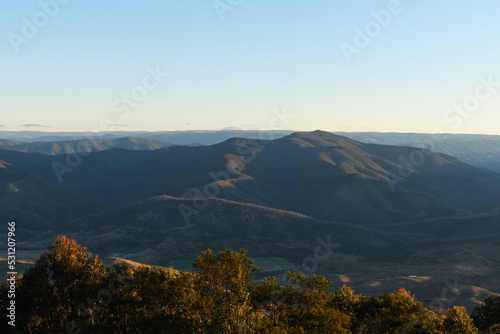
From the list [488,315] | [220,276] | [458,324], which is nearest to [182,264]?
[488,315]

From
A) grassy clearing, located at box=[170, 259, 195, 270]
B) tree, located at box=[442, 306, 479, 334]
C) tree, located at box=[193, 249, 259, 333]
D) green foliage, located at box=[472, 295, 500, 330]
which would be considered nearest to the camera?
tree, located at box=[193, 249, 259, 333]

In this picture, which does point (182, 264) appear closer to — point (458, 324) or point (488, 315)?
point (488, 315)

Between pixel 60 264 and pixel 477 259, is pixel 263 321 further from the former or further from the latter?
pixel 477 259

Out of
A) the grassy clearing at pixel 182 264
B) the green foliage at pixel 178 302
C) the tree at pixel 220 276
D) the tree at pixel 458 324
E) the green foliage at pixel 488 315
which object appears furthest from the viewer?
the grassy clearing at pixel 182 264

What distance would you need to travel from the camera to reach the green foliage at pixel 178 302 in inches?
1181

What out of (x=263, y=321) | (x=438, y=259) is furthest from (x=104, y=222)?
(x=263, y=321)

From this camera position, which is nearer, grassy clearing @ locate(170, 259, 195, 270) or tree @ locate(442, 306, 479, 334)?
tree @ locate(442, 306, 479, 334)

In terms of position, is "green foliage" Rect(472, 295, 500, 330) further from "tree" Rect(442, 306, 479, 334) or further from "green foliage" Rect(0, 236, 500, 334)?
"tree" Rect(442, 306, 479, 334)

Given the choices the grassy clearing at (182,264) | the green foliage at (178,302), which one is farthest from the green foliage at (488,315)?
the grassy clearing at (182,264)

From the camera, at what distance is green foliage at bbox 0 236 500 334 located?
30.0 m

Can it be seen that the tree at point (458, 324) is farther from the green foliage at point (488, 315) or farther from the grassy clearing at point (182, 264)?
the grassy clearing at point (182, 264)

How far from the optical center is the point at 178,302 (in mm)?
32750

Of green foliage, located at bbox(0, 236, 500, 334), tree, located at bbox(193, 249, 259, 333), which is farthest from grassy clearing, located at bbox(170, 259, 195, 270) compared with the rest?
tree, located at bbox(193, 249, 259, 333)

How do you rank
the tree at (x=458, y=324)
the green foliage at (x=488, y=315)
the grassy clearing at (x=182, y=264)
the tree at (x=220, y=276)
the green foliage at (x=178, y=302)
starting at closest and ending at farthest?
the green foliage at (x=178, y=302) → the tree at (x=220, y=276) → the tree at (x=458, y=324) → the green foliage at (x=488, y=315) → the grassy clearing at (x=182, y=264)
